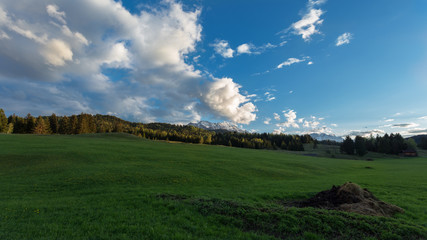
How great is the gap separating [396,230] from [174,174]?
73.7 feet

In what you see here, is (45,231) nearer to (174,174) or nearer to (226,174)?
(174,174)

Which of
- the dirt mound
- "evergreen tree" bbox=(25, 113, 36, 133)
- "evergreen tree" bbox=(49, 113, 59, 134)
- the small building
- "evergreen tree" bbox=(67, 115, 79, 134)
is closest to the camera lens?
the dirt mound

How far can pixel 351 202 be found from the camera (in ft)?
47.5

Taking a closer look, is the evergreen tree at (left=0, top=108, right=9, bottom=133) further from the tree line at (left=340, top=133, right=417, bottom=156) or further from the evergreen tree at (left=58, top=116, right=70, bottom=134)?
the tree line at (left=340, top=133, right=417, bottom=156)

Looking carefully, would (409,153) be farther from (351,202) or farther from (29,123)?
(29,123)

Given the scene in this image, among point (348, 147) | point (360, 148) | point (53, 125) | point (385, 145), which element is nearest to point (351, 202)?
point (360, 148)

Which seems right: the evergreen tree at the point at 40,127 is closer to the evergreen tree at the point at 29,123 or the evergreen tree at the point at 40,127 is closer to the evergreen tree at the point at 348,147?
the evergreen tree at the point at 29,123

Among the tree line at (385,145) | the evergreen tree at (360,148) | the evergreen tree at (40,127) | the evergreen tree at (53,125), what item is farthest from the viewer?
the tree line at (385,145)

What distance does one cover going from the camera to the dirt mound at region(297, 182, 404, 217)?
42.6 ft

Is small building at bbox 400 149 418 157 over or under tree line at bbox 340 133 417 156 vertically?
under

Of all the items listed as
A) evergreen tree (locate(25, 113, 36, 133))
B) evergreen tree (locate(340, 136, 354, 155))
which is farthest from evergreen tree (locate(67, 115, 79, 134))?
evergreen tree (locate(340, 136, 354, 155))

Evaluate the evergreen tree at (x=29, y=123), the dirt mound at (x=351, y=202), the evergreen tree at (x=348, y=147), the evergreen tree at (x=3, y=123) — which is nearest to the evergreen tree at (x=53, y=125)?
the evergreen tree at (x=29, y=123)

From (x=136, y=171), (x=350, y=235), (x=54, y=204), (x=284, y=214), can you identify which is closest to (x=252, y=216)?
(x=284, y=214)

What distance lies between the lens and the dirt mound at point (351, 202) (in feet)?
42.6
